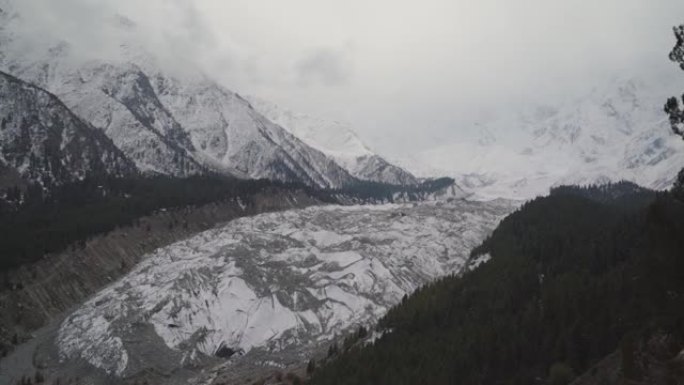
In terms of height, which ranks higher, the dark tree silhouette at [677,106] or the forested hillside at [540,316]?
the dark tree silhouette at [677,106]

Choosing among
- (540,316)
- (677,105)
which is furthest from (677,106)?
(540,316)

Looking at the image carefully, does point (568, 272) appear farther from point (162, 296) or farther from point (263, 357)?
point (162, 296)

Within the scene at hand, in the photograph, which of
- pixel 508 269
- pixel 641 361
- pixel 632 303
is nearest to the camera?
pixel 641 361

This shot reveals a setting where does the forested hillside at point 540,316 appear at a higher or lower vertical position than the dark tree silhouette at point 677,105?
lower

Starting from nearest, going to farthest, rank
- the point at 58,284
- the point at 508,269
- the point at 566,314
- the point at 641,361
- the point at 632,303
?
the point at 641,361
the point at 632,303
the point at 566,314
the point at 508,269
the point at 58,284

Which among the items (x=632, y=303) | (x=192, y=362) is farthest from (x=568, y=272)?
(x=192, y=362)

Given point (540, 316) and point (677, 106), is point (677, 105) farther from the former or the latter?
point (540, 316)

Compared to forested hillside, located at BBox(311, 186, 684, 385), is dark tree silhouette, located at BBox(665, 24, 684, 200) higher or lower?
higher

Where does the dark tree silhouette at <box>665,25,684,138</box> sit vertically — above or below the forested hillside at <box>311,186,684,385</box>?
above
